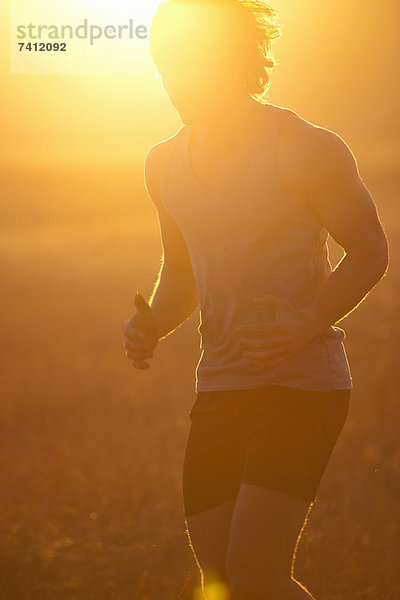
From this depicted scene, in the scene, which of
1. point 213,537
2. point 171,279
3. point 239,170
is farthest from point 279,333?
point 171,279

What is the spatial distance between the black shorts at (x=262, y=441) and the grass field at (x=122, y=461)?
0.63 meters

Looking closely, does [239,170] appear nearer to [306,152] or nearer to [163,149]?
[306,152]

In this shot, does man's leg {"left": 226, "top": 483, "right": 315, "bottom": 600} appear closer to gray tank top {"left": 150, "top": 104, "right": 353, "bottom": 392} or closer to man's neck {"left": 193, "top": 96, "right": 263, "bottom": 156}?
gray tank top {"left": 150, "top": 104, "right": 353, "bottom": 392}

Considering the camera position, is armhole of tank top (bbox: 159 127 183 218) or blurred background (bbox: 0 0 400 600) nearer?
armhole of tank top (bbox: 159 127 183 218)

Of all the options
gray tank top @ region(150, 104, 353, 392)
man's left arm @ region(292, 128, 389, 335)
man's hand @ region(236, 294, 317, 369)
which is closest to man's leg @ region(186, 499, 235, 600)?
gray tank top @ region(150, 104, 353, 392)

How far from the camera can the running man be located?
3.29 metres

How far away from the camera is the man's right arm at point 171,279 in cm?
388

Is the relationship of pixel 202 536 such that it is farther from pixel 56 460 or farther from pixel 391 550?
pixel 56 460

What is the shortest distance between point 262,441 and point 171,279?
789 millimetres

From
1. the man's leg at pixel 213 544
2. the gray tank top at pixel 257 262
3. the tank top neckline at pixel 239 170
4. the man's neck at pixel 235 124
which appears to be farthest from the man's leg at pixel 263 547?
the man's neck at pixel 235 124

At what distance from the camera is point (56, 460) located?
7.69 meters

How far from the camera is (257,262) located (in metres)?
3.42

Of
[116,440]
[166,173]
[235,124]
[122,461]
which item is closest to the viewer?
[235,124]

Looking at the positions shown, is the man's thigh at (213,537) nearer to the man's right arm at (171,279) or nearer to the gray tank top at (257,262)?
the gray tank top at (257,262)
